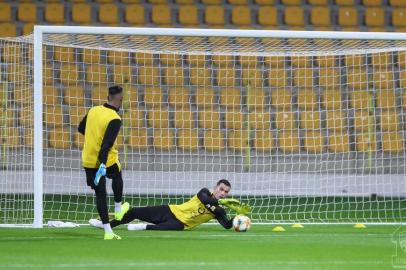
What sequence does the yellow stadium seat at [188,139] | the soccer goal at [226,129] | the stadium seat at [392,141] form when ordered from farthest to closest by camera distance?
the stadium seat at [392,141], the yellow stadium seat at [188,139], the soccer goal at [226,129]

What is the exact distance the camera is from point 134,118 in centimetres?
1611

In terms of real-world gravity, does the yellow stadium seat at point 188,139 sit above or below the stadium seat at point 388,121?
below

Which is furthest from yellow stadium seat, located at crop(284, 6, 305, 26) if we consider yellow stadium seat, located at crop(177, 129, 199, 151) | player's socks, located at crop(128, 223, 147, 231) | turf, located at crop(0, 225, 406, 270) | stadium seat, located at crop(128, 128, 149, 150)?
player's socks, located at crop(128, 223, 147, 231)

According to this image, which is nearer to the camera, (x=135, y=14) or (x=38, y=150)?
(x=38, y=150)

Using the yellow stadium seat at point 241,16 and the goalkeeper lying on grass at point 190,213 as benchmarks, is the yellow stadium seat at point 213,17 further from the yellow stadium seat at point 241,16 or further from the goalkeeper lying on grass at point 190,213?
the goalkeeper lying on grass at point 190,213

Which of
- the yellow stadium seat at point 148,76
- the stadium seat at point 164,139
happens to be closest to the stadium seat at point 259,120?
the stadium seat at point 164,139

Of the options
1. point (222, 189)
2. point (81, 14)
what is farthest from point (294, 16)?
point (222, 189)

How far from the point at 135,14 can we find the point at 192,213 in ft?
23.7

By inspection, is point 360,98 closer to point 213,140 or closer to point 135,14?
point 213,140

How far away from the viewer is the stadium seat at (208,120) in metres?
15.9

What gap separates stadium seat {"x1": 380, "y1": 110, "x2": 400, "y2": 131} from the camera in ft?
54.6

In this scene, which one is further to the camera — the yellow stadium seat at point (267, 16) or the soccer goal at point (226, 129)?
the yellow stadium seat at point (267, 16)

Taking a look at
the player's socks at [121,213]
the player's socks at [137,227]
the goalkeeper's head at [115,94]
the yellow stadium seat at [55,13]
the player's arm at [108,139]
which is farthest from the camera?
the yellow stadium seat at [55,13]

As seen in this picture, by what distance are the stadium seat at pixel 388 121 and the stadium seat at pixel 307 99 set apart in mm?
1206
